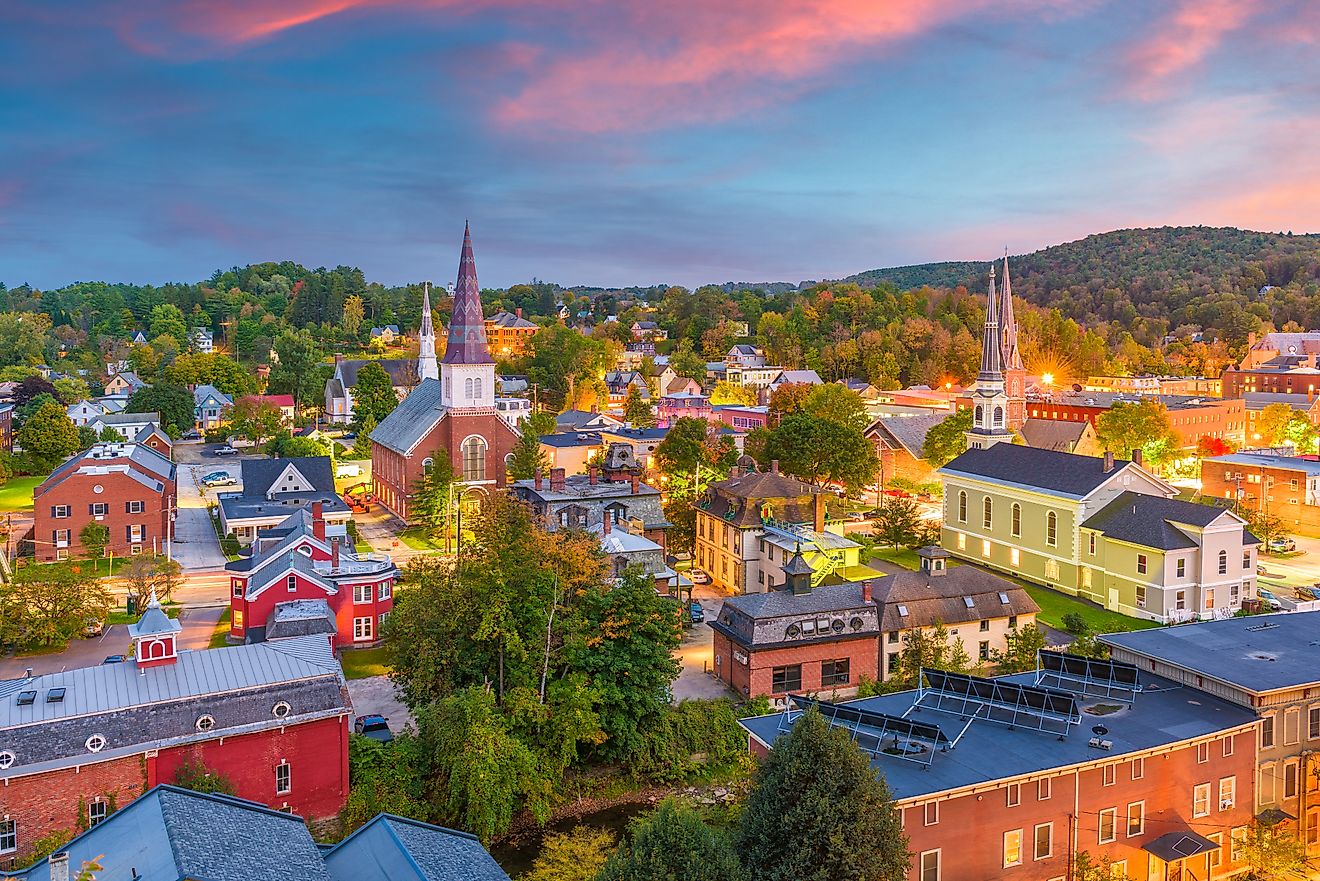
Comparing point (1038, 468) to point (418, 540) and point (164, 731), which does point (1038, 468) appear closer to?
point (418, 540)

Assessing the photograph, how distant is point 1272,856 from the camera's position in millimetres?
23719

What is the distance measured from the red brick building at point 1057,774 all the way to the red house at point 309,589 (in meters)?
20.2

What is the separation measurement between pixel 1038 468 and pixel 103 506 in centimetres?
5240

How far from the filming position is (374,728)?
99.7 ft

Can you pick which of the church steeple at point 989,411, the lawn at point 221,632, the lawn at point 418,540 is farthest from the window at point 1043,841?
the church steeple at point 989,411

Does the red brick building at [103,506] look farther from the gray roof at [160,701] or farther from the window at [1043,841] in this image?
the window at [1043,841]

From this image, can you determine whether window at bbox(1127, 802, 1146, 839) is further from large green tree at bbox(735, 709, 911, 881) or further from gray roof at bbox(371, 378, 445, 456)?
gray roof at bbox(371, 378, 445, 456)

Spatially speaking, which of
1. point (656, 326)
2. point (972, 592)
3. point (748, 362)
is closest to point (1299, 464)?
point (972, 592)

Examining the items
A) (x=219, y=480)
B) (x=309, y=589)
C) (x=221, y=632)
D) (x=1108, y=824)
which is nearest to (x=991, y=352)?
(x=1108, y=824)

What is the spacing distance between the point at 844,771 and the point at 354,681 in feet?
75.3

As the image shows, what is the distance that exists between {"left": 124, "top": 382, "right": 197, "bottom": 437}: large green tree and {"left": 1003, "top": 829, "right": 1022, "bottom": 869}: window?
97775mm

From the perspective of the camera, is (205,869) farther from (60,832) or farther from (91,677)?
(91,677)

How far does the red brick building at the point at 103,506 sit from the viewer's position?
51750 mm

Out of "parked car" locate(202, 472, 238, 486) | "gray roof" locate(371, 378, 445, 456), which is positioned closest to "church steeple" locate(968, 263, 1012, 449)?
"gray roof" locate(371, 378, 445, 456)
